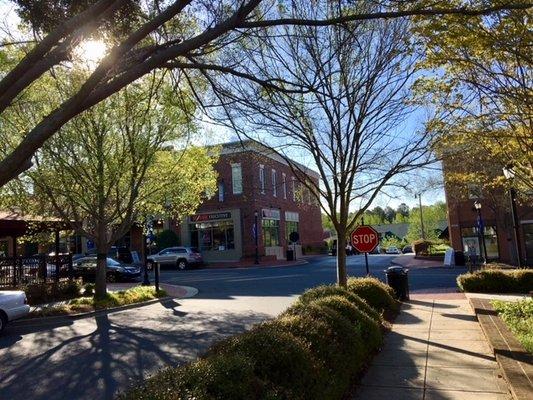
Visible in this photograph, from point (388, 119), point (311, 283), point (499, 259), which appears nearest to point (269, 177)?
point (499, 259)

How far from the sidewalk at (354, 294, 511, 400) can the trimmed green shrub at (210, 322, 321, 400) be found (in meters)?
1.30

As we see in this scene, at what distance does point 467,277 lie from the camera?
1630 cm

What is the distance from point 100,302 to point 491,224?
31187 mm

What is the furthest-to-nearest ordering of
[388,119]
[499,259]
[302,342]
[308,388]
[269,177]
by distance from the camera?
1. [269,177]
2. [499,259]
3. [388,119]
4. [302,342]
5. [308,388]

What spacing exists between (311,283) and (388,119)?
12.2 m

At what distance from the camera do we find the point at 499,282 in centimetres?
1567

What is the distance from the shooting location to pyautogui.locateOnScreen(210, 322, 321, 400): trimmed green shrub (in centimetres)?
450

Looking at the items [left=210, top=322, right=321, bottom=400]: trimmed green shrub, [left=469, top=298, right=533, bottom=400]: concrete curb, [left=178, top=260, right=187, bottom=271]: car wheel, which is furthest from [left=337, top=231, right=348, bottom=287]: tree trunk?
[left=178, top=260, right=187, bottom=271]: car wheel

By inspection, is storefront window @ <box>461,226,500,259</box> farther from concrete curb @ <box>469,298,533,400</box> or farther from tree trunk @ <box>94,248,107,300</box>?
concrete curb @ <box>469,298,533,400</box>

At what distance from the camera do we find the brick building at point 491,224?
3306 centimetres

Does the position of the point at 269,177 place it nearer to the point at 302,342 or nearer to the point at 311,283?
the point at 311,283

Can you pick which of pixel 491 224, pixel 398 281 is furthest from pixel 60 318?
pixel 491 224

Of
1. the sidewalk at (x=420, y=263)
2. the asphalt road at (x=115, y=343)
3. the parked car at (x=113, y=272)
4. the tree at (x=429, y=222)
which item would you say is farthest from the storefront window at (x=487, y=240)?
the tree at (x=429, y=222)

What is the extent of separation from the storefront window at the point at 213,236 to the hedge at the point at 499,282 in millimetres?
29354
